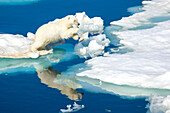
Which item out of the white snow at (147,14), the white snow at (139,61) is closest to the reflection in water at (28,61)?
the white snow at (139,61)

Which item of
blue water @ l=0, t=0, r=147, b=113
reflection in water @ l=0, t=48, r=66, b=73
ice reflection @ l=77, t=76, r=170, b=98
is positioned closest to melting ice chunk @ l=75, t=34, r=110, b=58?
blue water @ l=0, t=0, r=147, b=113

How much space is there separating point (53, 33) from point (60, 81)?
1.50 metres

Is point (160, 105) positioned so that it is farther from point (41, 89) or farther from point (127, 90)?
point (41, 89)

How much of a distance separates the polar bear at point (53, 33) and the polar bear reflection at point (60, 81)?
0.68 meters

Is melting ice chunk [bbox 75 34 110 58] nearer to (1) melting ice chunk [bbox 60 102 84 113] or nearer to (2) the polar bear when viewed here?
(2) the polar bear

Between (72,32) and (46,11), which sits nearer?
(72,32)

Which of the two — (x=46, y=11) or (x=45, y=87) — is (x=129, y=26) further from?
(x=45, y=87)

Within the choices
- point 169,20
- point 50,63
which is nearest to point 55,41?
point 50,63

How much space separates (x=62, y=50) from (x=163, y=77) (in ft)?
7.79

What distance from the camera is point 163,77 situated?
4516 millimetres

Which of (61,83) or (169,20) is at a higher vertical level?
(169,20)

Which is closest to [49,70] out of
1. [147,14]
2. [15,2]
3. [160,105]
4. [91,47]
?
[91,47]

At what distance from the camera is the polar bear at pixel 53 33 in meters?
5.91

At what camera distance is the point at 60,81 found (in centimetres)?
479
